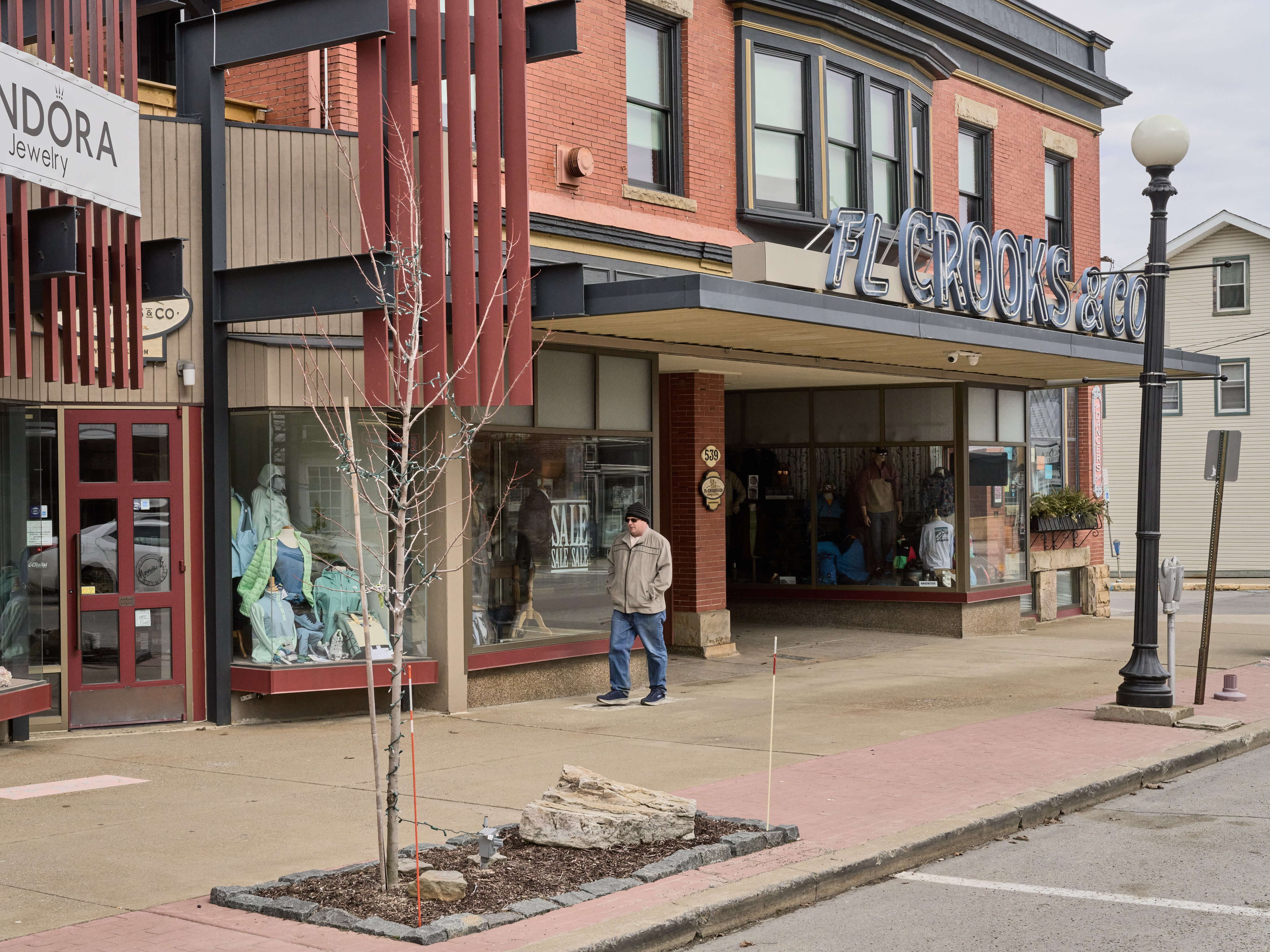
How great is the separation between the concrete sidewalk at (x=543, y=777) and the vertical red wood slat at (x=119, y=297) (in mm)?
2856

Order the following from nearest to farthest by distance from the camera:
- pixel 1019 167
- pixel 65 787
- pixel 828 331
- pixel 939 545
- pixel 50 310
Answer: pixel 65 787 → pixel 50 310 → pixel 828 331 → pixel 939 545 → pixel 1019 167

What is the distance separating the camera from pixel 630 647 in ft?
41.7

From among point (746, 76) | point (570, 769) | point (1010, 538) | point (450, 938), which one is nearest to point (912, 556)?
point (1010, 538)

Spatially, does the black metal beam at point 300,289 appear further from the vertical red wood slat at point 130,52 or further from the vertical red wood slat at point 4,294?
the vertical red wood slat at point 4,294

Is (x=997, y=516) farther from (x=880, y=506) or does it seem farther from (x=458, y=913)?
(x=458, y=913)

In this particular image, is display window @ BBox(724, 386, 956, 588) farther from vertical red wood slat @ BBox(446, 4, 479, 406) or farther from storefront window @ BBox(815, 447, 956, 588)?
vertical red wood slat @ BBox(446, 4, 479, 406)

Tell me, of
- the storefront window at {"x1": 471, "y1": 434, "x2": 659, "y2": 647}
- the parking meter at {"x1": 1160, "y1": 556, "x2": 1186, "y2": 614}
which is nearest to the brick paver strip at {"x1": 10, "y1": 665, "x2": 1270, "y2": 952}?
the parking meter at {"x1": 1160, "y1": 556, "x2": 1186, "y2": 614}

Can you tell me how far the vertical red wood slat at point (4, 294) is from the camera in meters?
8.89

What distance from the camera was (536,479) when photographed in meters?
13.1

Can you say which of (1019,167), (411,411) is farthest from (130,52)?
(1019,167)

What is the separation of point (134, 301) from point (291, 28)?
258 cm

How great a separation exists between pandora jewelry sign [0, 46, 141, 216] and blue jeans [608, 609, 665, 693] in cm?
552

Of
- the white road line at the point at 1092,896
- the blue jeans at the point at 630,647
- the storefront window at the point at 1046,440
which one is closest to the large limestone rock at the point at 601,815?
the white road line at the point at 1092,896

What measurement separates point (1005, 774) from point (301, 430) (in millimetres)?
6346
